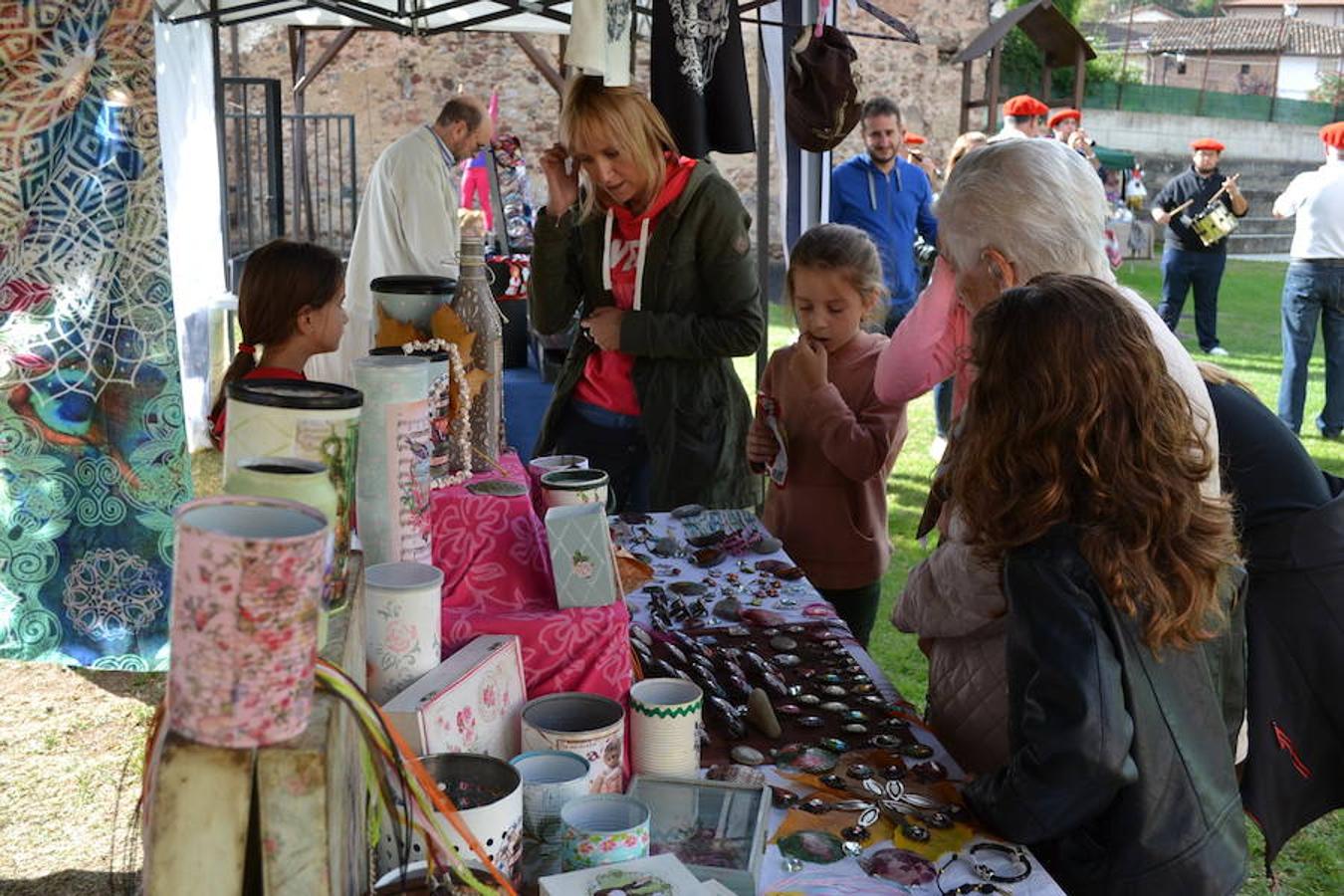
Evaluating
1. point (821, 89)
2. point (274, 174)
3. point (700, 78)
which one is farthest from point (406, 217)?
point (700, 78)

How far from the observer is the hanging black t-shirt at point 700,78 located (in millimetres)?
3141

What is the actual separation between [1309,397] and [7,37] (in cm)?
785

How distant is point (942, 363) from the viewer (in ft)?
7.66

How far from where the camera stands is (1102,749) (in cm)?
134

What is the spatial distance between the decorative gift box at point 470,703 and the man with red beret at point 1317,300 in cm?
668

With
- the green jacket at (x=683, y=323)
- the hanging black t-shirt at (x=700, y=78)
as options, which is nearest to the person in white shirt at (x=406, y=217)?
the hanging black t-shirt at (x=700, y=78)

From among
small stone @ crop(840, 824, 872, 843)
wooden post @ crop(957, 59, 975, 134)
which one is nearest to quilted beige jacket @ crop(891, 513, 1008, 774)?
small stone @ crop(840, 824, 872, 843)

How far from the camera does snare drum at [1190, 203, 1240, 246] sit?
9.34 metres

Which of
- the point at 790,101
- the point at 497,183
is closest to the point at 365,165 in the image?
the point at 497,183

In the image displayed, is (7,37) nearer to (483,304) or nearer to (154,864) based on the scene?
(483,304)

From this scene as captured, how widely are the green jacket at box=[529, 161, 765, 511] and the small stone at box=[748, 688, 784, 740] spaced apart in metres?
1.16

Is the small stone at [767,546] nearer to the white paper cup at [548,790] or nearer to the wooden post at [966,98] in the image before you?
the white paper cup at [548,790]

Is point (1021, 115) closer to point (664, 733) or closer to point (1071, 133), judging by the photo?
point (1071, 133)

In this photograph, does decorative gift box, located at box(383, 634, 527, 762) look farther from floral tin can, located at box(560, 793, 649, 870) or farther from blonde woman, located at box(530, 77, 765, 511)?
blonde woman, located at box(530, 77, 765, 511)
